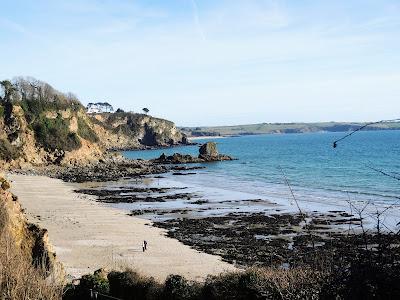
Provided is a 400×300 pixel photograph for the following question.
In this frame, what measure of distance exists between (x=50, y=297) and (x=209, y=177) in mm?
65797

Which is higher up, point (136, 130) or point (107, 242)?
point (136, 130)

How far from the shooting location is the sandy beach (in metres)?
25.6

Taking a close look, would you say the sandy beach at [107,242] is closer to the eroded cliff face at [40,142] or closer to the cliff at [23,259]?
the cliff at [23,259]

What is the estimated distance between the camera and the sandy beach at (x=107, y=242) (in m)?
25.6

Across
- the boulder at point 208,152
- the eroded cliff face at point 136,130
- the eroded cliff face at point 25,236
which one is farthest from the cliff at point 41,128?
the eroded cliff face at point 25,236

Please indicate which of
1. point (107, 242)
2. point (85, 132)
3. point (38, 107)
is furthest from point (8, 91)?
point (107, 242)

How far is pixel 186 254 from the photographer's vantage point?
28.8m

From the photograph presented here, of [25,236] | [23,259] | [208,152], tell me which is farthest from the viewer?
[208,152]

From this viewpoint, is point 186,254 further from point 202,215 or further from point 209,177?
point 209,177

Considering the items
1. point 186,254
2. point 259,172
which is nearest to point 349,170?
point 259,172

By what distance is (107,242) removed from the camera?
105 feet

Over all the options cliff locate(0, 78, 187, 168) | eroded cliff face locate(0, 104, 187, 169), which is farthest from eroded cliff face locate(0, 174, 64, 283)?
cliff locate(0, 78, 187, 168)

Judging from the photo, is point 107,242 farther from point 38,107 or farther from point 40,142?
point 38,107

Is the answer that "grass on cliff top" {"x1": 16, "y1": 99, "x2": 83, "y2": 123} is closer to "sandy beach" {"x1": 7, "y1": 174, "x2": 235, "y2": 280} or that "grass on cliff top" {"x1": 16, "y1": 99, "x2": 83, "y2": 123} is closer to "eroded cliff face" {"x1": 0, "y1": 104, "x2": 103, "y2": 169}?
"eroded cliff face" {"x1": 0, "y1": 104, "x2": 103, "y2": 169}
